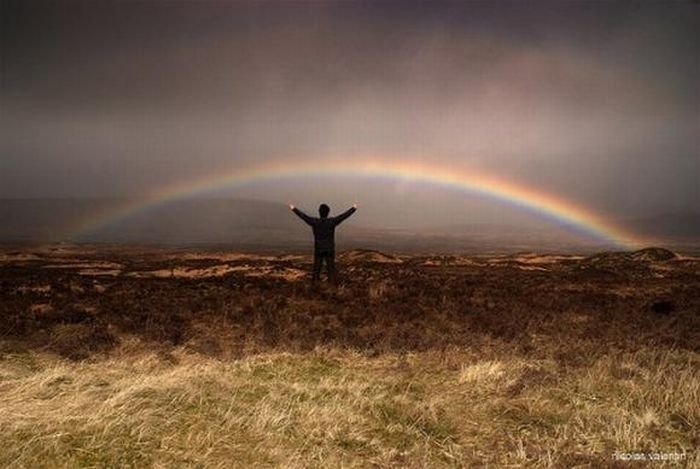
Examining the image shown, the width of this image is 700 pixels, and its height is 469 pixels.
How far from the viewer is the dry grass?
21.0ft

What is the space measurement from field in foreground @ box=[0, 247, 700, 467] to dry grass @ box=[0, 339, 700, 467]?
1.0 inches

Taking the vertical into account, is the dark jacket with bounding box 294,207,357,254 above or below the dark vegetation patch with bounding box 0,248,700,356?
above

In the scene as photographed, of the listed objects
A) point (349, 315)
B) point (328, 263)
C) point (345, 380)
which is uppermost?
point (328, 263)

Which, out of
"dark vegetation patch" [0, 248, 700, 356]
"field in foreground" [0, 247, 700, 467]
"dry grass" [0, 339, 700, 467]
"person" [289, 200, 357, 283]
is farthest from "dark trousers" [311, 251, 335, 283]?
"dry grass" [0, 339, 700, 467]

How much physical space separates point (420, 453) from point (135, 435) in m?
2.93

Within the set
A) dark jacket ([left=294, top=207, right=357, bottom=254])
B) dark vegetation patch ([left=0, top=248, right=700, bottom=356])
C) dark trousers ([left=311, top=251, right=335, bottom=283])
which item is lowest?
dark vegetation patch ([left=0, top=248, right=700, bottom=356])

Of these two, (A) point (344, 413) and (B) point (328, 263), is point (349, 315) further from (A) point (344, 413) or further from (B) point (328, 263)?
(A) point (344, 413)

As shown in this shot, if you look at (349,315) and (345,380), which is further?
(349,315)

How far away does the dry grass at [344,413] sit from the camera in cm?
639

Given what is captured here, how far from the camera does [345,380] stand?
9.11m

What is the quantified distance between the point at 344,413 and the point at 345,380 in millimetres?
1648

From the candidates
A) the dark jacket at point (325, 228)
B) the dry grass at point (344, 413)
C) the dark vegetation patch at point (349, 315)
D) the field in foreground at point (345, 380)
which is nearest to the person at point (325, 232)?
the dark jacket at point (325, 228)

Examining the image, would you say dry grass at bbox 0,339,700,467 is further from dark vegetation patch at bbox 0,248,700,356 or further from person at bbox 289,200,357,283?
person at bbox 289,200,357,283

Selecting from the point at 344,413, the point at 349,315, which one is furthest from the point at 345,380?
the point at 349,315
